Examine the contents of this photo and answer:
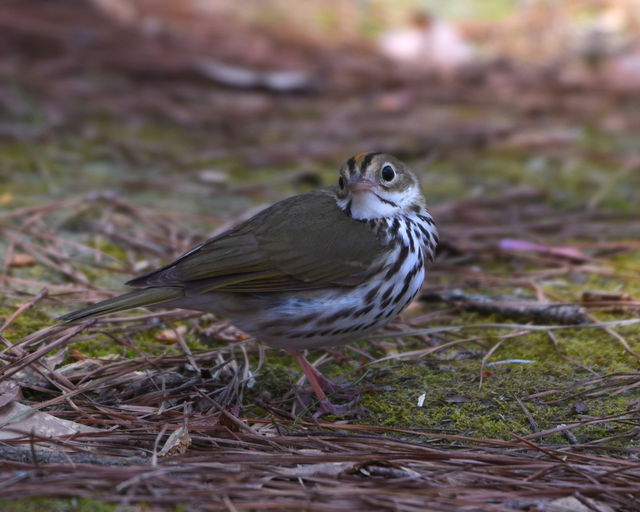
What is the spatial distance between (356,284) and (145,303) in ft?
2.77

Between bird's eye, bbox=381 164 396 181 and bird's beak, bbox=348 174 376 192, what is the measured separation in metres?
0.10

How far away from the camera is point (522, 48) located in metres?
9.88

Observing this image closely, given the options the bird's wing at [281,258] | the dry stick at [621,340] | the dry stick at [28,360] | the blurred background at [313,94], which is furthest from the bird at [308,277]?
the blurred background at [313,94]

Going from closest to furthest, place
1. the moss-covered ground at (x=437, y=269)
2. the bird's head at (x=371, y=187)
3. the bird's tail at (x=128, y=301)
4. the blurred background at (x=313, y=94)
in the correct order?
the bird's tail at (x=128, y=301) < the moss-covered ground at (x=437, y=269) < the bird's head at (x=371, y=187) < the blurred background at (x=313, y=94)

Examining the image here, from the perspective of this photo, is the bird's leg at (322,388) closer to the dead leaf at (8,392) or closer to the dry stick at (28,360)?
the dry stick at (28,360)

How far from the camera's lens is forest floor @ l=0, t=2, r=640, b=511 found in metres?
2.64

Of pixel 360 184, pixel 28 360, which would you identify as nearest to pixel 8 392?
pixel 28 360

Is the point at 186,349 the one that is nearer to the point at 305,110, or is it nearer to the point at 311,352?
the point at 311,352

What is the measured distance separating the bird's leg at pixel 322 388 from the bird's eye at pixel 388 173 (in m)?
0.85

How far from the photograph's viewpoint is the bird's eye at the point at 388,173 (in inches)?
149

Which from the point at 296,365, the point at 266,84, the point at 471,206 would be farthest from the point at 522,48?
the point at 296,365

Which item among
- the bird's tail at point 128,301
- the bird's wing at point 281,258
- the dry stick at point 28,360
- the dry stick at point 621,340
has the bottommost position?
the dry stick at point 28,360

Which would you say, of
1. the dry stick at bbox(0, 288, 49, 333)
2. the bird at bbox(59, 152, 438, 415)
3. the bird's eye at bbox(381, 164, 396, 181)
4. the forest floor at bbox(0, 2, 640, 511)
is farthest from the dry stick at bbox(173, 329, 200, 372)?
the bird's eye at bbox(381, 164, 396, 181)

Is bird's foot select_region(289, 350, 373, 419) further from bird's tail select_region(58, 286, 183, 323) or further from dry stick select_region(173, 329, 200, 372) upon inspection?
bird's tail select_region(58, 286, 183, 323)
